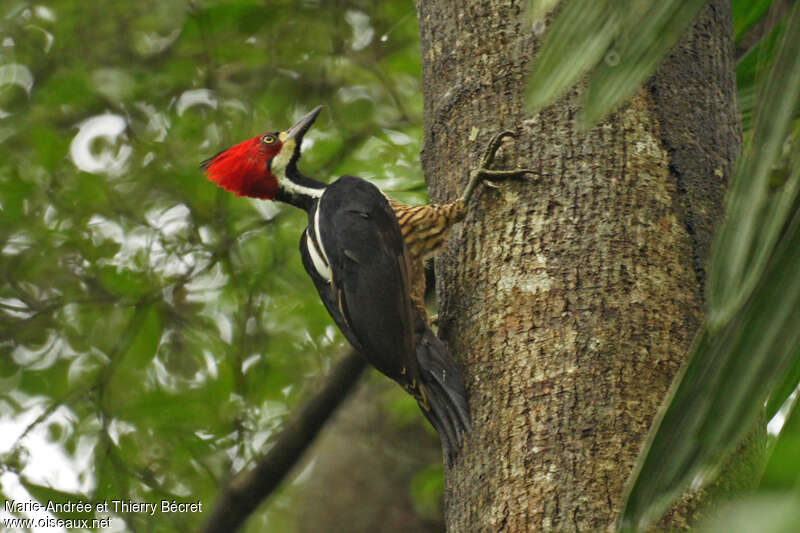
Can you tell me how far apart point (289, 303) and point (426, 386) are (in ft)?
7.66

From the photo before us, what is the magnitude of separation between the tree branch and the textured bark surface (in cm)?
90

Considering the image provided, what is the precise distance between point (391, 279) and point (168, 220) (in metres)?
2.08

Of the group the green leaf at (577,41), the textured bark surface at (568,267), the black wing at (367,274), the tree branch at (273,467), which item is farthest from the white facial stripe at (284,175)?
the green leaf at (577,41)

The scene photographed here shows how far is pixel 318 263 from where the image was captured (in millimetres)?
2639

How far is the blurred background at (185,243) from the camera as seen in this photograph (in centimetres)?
398

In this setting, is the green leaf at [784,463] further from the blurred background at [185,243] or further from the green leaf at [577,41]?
the blurred background at [185,243]

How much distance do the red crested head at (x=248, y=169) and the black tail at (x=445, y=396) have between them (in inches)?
54.0

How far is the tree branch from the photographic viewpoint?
2781 mm

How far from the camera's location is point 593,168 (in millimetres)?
1884

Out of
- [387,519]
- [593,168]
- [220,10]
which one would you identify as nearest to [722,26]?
[593,168]

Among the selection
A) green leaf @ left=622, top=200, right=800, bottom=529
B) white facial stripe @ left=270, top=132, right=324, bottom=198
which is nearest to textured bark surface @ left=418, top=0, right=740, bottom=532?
green leaf @ left=622, top=200, right=800, bottom=529

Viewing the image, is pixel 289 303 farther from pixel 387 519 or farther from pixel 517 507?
pixel 517 507

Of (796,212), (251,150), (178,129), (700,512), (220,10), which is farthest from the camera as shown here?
(178,129)

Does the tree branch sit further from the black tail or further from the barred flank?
the black tail
